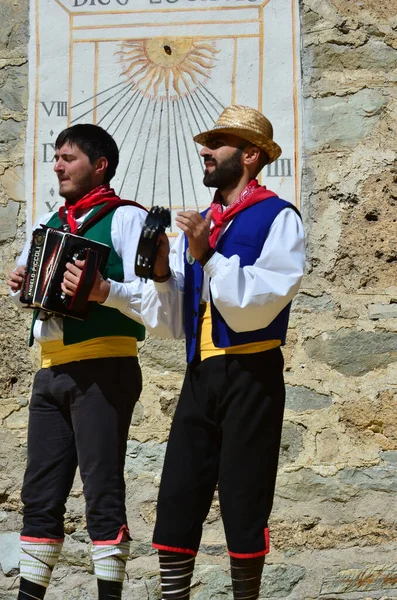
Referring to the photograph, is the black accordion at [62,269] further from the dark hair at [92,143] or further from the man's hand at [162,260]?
the dark hair at [92,143]

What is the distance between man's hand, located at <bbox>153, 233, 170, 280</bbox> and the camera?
2838mm

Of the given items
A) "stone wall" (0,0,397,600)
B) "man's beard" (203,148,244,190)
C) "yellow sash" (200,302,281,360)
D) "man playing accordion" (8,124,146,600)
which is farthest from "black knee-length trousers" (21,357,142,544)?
"stone wall" (0,0,397,600)

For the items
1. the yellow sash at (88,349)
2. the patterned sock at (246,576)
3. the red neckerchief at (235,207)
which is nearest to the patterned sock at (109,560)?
the patterned sock at (246,576)

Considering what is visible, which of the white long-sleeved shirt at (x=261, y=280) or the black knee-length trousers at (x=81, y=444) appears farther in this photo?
the black knee-length trousers at (x=81, y=444)

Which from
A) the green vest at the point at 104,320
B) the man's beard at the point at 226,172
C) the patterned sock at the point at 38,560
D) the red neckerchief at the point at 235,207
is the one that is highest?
the man's beard at the point at 226,172

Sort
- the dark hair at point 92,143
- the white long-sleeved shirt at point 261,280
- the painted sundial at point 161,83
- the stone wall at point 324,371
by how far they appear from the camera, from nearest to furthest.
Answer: the white long-sleeved shirt at point 261,280 < the dark hair at point 92,143 < the stone wall at point 324,371 < the painted sundial at point 161,83

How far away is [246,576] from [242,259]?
0.91 m

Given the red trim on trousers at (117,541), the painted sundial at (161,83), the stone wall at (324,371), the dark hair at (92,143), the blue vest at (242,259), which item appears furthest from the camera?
the painted sundial at (161,83)

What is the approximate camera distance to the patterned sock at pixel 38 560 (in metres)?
3.00

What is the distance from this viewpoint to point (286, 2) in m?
4.44

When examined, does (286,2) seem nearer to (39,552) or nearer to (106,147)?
(106,147)

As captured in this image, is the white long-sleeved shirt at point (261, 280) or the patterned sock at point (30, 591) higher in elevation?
the white long-sleeved shirt at point (261, 280)

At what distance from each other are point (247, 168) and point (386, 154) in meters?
1.47

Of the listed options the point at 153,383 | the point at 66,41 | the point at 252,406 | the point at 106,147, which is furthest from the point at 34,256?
the point at 66,41
